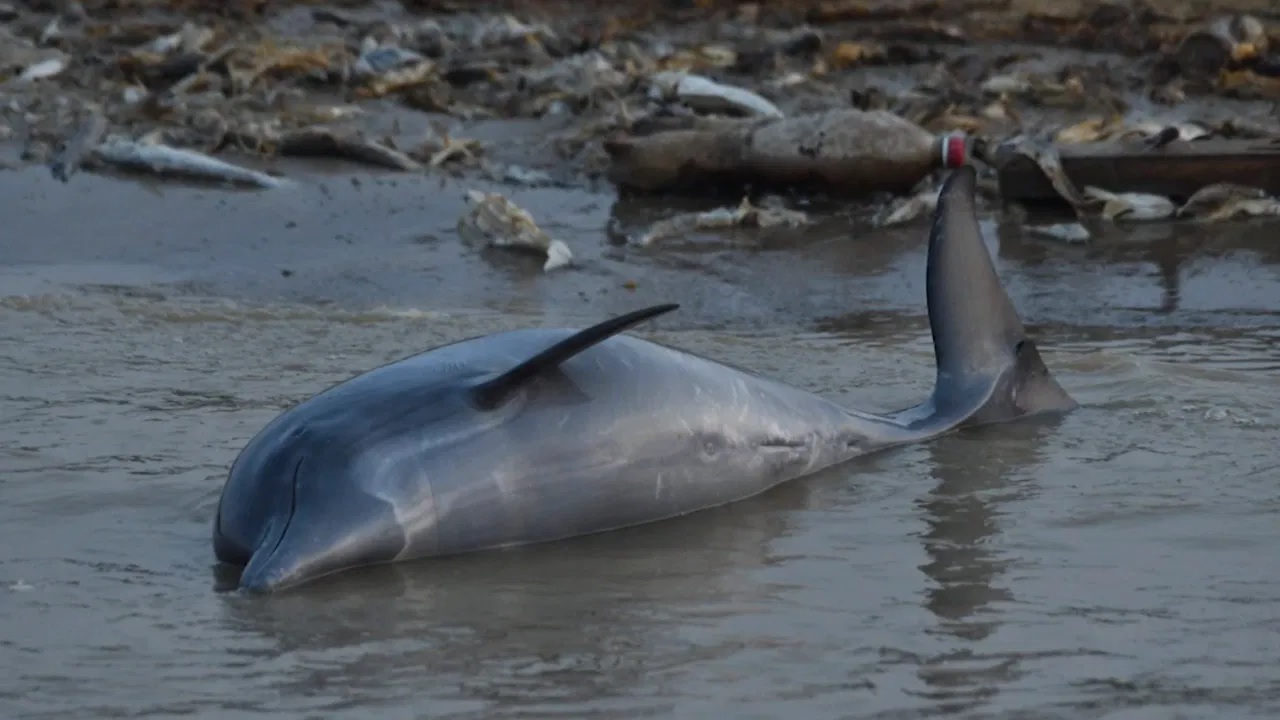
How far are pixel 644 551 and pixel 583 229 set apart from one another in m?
6.11

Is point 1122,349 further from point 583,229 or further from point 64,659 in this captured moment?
point 64,659

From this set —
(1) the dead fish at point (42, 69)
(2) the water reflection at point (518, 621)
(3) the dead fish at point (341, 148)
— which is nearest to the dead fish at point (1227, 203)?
(3) the dead fish at point (341, 148)

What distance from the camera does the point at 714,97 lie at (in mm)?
14000

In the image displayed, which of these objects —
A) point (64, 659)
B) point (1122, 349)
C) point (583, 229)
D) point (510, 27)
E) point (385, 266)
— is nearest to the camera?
point (64, 659)

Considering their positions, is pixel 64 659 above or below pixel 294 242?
above

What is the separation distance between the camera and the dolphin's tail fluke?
21.9ft

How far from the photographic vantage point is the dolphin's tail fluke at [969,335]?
21.9 ft

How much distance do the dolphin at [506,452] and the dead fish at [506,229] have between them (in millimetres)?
4387

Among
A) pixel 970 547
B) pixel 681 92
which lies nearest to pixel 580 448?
pixel 970 547

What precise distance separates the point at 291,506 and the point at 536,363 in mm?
713

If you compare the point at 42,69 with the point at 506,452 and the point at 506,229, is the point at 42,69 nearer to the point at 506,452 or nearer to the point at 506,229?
the point at 506,229

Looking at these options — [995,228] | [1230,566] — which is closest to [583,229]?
[995,228]

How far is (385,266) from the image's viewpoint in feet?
35.1

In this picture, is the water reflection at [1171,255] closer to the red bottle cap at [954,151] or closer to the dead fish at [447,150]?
the red bottle cap at [954,151]
